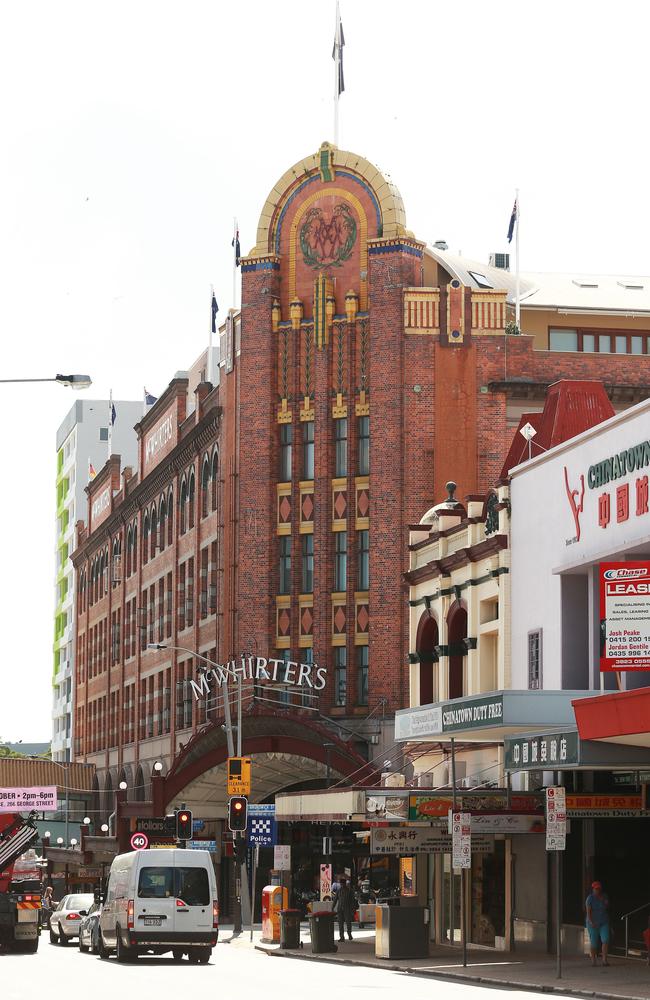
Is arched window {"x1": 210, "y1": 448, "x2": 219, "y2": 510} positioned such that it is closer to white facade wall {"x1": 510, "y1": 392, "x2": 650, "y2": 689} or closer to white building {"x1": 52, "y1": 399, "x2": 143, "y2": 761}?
white facade wall {"x1": 510, "y1": 392, "x2": 650, "y2": 689}

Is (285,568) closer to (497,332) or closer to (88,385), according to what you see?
(497,332)

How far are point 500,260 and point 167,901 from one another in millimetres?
51235

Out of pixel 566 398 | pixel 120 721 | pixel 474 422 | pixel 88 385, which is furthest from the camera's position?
pixel 120 721

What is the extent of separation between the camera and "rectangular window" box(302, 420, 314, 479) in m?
68.4

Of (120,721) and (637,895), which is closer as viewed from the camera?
(637,895)

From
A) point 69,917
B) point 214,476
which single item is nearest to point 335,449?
point 214,476

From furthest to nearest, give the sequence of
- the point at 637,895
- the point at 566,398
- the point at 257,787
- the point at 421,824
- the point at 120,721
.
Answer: the point at 120,721 < the point at 257,787 < the point at 566,398 < the point at 421,824 < the point at 637,895

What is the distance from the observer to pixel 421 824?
40.5 meters

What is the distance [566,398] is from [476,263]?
92.3 ft

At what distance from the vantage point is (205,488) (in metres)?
76.3

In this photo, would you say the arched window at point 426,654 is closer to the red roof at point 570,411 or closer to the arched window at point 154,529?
the red roof at point 570,411

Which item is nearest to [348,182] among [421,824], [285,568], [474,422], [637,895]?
[474,422]

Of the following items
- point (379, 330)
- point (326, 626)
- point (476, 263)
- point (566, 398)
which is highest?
point (476, 263)

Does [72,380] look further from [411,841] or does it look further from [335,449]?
[335,449]
